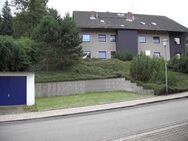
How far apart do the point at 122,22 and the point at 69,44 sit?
21973 millimetres

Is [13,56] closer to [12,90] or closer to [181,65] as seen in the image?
[12,90]

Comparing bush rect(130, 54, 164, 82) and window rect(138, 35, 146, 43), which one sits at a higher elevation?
window rect(138, 35, 146, 43)

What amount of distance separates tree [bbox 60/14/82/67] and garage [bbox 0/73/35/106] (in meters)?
8.08

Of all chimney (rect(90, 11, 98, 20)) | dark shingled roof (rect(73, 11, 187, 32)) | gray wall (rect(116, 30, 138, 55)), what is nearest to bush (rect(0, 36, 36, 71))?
dark shingled roof (rect(73, 11, 187, 32))

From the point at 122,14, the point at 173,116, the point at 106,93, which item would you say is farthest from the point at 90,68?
the point at 122,14

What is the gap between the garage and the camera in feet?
87.3

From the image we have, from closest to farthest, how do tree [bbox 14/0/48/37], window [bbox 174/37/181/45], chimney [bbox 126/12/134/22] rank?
tree [bbox 14/0/48/37], chimney [bbox 126/12/134/22], window [bbox 174/37/181/45]

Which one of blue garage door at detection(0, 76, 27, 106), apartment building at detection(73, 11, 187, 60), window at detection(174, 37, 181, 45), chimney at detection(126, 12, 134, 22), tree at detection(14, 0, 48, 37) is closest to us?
blue garage door at detection(0, 76, 27, 106)

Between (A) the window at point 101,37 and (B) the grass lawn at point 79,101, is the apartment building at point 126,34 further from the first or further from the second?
(B) the grass lawn at point 79,101

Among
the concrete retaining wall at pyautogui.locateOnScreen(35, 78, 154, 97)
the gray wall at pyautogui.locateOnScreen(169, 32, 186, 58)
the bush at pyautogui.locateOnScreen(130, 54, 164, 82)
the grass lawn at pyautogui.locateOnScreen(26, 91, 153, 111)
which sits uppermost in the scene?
the gray wall at pyautogui.locateOnScreen(169, 32, 186, 58)

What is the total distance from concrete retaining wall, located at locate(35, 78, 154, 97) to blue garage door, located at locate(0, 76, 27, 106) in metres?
4.17

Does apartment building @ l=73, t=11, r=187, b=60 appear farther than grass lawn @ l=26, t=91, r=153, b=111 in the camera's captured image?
Yes

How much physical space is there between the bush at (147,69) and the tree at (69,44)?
17.8ft

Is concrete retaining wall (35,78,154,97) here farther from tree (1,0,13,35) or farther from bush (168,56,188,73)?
tree (1,0,13,35)
